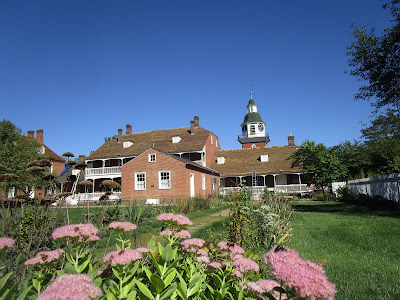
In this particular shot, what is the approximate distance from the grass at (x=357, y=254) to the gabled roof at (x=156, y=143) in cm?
2367

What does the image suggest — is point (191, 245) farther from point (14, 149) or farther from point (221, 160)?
point (221, 160)

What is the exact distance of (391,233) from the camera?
22.6 ft

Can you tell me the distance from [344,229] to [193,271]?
23.4 ft

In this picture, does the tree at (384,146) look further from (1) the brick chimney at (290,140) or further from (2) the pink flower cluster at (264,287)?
(2) the pink flower cluster at (264,287)

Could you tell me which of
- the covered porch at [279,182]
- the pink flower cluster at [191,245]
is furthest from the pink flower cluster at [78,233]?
the covered porch at [279,182]

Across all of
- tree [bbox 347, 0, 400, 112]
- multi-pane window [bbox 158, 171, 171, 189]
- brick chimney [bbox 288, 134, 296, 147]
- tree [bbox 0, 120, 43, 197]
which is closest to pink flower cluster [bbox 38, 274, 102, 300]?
tree [bbox 347, 0, 400, 112]

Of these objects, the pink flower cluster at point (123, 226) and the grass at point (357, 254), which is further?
the grass at point (357, 254)

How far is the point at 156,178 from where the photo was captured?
2516cm

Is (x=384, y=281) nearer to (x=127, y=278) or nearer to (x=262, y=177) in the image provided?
(x=127, y=278)

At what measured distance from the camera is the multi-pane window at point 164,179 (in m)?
24.8

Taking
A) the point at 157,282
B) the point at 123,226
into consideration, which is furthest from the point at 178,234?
the point at 157,282

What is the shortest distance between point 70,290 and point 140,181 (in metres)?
25.4

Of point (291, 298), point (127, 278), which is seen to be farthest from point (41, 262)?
point (291, 298)

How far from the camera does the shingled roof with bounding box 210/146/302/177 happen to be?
30875 mm
